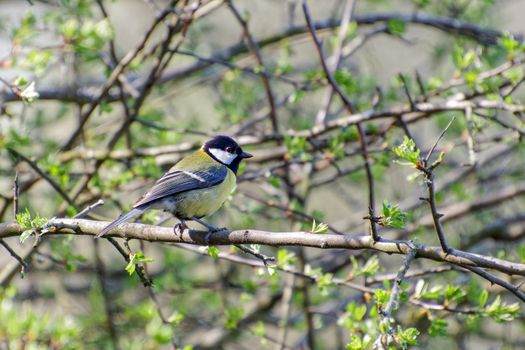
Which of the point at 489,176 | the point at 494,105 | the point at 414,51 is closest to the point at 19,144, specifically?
the point at 494,105

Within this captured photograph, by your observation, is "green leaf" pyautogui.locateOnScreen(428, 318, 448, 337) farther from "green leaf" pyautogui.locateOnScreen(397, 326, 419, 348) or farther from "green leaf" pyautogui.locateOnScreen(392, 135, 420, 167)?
"green leaf" pyautogui.locateOnScreen(392, 135, 420, 167)

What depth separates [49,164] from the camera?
4332 mm

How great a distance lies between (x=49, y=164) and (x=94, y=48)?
815mm

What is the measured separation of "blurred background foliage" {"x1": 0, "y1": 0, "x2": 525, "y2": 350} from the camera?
3.95 meters

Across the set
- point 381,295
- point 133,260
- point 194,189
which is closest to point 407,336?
point 381,295

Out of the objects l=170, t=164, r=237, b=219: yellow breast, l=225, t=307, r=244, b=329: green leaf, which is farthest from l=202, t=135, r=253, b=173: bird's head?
l=225, t=307, r=244, b=329: green leaf

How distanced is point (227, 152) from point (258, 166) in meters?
0.93

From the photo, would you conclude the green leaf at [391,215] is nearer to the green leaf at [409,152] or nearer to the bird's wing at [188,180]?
the green leaf at [409,152]

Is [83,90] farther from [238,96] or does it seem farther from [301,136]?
[301,136]

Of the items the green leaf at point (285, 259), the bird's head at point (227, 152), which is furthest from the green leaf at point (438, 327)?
the bird's head at point (227, 152)

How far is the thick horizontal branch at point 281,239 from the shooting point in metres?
2.65

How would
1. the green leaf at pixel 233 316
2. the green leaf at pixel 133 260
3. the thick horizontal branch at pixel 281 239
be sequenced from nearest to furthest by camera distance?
the thick horizontal branch at pixel 281 239 < the green leaf at pixel 133 260 < the green leaf at pixel 233 316

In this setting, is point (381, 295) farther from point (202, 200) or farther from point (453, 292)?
point (202, 200)

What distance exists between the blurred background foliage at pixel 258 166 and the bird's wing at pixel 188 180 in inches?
8.5
